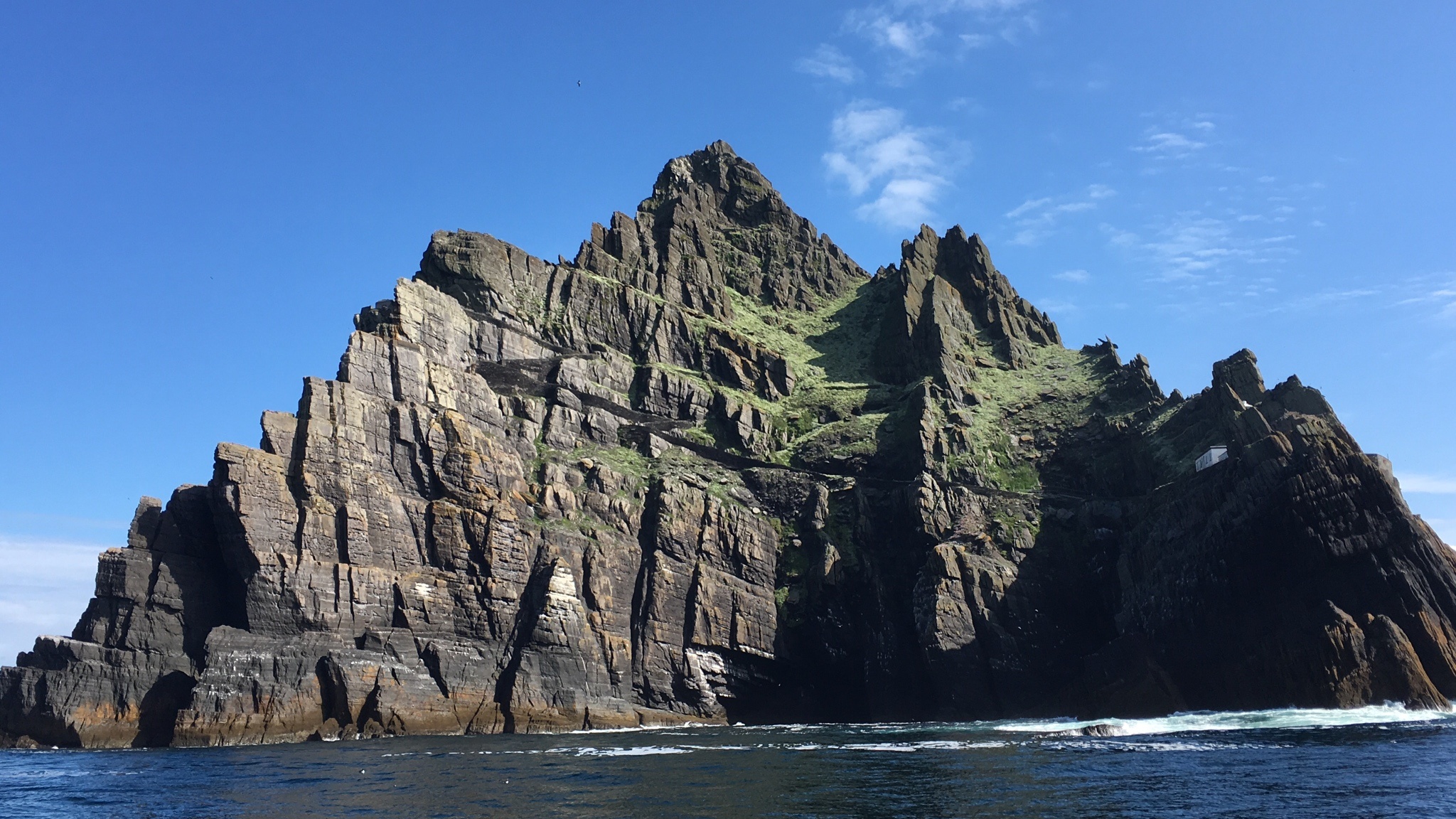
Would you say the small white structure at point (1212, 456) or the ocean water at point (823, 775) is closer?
the ocean water at point (823, 775)

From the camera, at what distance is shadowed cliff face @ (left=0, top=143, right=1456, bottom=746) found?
73250mm

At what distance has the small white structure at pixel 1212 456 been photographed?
94125 mm

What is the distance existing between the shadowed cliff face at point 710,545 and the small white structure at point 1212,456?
1.92 meters

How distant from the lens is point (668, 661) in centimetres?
9425

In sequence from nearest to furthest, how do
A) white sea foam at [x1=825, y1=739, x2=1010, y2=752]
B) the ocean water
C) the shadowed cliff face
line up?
the ocean water
white sea foam at [x1=825, y1=739, x2=1010, y2=752]
the shadowed cliff face

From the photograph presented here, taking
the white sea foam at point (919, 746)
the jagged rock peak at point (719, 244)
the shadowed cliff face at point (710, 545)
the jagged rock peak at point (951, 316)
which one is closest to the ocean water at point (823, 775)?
the white sea foam at point (919, 746)

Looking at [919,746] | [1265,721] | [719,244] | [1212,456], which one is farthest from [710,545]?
[719,244]

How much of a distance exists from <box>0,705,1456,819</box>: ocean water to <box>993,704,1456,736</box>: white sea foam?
0.33 metres

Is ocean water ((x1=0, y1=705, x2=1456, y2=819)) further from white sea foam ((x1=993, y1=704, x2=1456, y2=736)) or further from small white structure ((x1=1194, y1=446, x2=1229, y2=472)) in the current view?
small white structure ((x1=1194, y1=446, x2=1229, y2=472))

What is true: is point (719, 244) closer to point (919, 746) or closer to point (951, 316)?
point (951, 316)

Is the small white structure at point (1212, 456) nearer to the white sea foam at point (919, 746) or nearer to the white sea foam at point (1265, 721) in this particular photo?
the white sea foam at point (1265, 721)

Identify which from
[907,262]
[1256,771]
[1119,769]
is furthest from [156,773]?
[907,262]

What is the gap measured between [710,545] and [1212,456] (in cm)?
4922

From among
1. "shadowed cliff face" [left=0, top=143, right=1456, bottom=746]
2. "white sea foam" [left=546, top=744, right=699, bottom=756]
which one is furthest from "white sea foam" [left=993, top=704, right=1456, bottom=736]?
"white sea foam" [left=546, top=744, right=699, bottom=756]
